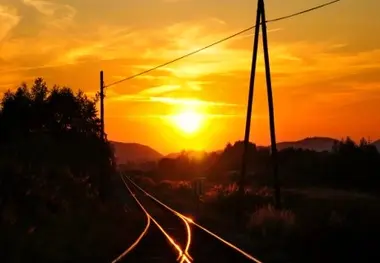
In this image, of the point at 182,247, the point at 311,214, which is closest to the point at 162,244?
the point at 182,247

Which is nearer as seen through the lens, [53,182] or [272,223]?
[272,223]

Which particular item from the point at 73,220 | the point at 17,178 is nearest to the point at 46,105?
the point at 73,220

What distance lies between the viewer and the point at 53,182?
32781 mm

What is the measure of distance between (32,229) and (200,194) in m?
26.2

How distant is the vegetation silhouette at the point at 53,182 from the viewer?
20.1 metres

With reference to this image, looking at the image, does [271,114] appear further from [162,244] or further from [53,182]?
[53,182]

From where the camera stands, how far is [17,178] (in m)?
24.4

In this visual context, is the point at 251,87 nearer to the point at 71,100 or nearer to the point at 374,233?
the point at 374,233

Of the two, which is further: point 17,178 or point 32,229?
point 17,178

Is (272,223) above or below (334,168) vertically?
below

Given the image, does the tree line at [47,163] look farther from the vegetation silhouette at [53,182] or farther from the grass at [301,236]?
the grass at [301,236]

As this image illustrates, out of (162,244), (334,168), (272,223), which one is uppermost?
(334,168)

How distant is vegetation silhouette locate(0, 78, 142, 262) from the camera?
2009cm

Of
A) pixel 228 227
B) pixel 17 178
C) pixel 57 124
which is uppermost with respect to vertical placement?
pixel 57 124
